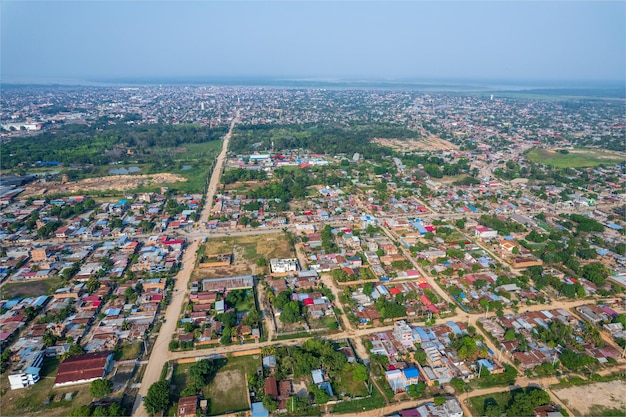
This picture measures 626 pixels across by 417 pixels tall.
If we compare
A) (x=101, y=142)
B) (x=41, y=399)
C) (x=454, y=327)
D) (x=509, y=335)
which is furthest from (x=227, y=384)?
(x=101, y=142)

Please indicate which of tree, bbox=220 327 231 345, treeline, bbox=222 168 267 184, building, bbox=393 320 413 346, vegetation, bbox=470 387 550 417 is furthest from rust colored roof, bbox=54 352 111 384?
treeline, bbox=222 168 267 184

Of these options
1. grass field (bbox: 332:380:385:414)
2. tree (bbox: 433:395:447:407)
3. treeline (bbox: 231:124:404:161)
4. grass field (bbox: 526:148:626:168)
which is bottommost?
grass field (bbox: 332:380:385:414)

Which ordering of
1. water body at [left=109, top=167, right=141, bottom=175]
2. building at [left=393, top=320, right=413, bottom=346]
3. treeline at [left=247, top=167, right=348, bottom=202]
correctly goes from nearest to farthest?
building at [left=393, top=320, right=413, bottom=346]
treeline at [left=247, top=167, right=348, bottom=202]
water body at [left=109, top=167, right=141, bottom=175]

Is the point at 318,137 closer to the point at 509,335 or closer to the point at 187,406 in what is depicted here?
the point at 509,335

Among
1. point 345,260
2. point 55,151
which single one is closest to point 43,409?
point 345,260

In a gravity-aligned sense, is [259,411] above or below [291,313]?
below

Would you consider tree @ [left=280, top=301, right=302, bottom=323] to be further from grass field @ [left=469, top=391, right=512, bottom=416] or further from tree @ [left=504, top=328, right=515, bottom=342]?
tree @ [left=504, top=328, right=515, bottom=342]

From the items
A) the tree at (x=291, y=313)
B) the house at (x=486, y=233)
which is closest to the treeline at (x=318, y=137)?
the house at (x=486, y=233)
